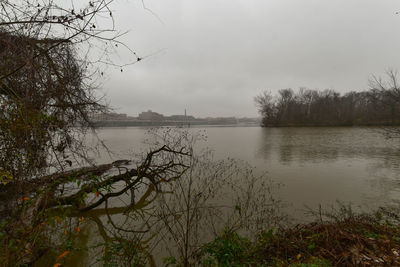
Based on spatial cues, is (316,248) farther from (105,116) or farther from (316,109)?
(316,109)

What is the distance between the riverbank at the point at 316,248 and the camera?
8.04ft

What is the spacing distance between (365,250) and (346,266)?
20.2 inches

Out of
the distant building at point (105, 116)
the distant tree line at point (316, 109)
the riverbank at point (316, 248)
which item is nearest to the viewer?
the riverbank at point (316, 248)

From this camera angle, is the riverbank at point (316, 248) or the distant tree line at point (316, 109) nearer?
the riverbank at point (316, 248)

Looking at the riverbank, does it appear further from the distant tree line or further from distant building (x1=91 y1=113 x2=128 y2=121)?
the distant tree line

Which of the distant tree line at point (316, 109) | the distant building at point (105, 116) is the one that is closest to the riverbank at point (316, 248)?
the distant building at point (105, 116)

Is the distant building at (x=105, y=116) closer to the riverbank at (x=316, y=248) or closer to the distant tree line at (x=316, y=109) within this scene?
the riverbank at (x=316, y=248)

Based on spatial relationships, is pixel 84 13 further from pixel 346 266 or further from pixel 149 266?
pixel 346 266

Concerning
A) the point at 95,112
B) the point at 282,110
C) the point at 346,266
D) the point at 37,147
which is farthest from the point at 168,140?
the point at 282,110

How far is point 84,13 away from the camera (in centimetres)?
163

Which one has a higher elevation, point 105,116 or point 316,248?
point 105,116

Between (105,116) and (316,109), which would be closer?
(105,116)

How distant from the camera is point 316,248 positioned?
2926 mm

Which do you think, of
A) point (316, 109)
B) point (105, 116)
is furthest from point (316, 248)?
point (316, 109)
